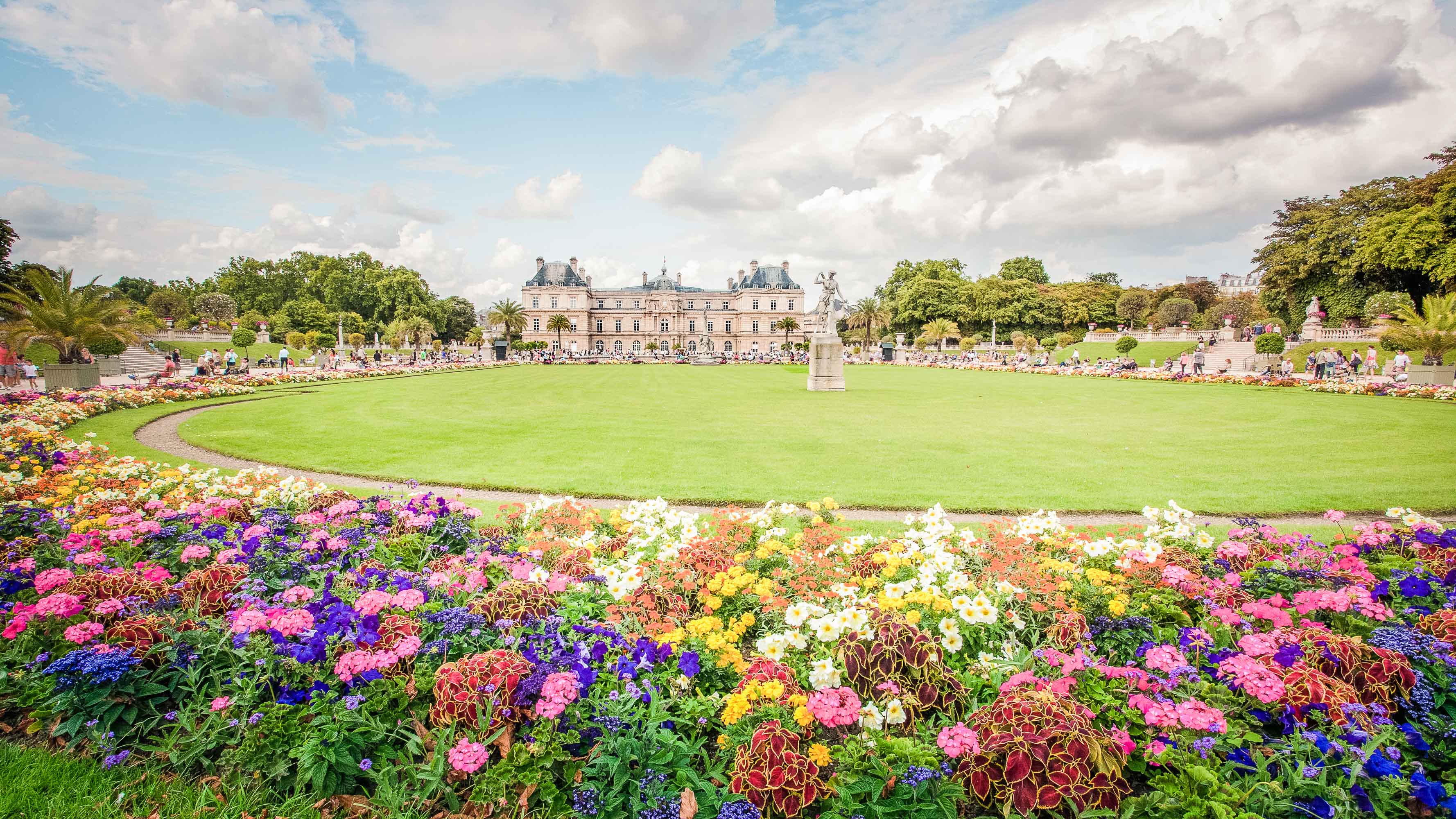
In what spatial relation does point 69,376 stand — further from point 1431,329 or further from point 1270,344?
point 1270,344

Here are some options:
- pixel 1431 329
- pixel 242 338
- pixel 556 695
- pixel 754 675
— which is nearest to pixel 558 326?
pixel 242 338

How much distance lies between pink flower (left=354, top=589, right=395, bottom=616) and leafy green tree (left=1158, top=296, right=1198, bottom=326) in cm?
8748

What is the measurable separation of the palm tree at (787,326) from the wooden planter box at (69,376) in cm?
7938

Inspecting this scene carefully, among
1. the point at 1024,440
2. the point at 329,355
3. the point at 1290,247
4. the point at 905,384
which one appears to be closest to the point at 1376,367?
the point at 1290,247

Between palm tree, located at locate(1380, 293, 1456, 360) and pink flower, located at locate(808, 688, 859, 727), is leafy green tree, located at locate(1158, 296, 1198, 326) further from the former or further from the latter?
pink flower, located at locate(808, 688, 859, 727)

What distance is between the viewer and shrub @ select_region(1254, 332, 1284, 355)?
3569cm

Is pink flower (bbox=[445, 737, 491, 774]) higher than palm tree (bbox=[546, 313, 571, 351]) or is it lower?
lower

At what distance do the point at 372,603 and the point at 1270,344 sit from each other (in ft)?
152

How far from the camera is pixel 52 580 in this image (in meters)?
3.52

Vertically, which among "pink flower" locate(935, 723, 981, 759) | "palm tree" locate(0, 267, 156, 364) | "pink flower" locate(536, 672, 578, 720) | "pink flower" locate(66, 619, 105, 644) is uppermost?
"palm tree" locate(0, 267, 156, 364)

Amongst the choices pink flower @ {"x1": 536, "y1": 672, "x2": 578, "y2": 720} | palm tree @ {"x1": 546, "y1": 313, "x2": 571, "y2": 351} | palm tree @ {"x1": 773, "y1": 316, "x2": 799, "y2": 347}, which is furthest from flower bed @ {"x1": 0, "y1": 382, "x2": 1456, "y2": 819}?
palm tree @ {"x1": 773, "y1": 316, "x2": 799, "y2": 347}

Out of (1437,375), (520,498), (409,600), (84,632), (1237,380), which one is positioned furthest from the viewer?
(1237,380)

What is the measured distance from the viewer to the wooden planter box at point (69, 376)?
20.0m

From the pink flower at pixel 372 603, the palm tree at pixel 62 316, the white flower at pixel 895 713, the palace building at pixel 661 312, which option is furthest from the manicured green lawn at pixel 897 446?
the palace building at pixel 661 312
